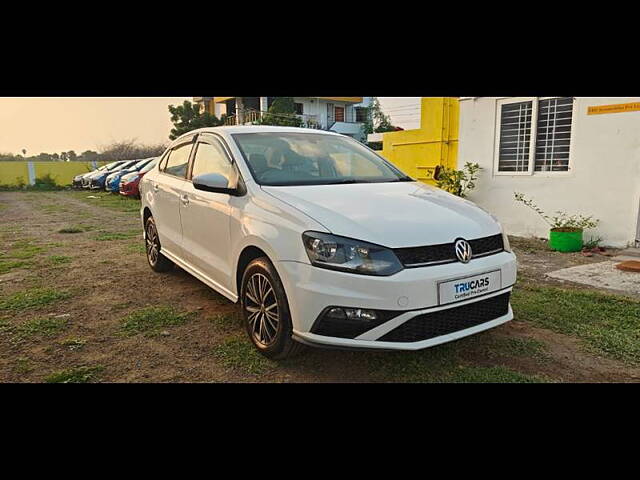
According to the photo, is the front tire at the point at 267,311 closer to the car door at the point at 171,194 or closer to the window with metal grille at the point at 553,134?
the car door at the point at 171,194

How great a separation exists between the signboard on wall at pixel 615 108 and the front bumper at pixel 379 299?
543cm

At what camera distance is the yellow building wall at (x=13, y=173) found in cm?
2483

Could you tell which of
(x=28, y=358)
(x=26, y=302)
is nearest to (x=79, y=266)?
(x=26, y=302)

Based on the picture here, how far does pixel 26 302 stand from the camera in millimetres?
4664

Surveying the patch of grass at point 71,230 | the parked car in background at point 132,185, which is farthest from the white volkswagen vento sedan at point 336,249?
the parked car in background at point 132,185

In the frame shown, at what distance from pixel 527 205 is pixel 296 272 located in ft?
21.4

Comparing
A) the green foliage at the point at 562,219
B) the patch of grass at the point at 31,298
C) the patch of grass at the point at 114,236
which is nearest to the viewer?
the patch of grass at the point at 31,298

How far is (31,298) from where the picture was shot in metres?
4.80

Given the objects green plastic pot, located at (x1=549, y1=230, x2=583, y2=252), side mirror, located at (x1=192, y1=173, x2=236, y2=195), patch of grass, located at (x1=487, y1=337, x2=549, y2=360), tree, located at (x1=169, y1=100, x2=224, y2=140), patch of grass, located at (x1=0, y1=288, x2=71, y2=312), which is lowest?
patch of grass, located at (x1=487, y1=337, x2=549, y2=360)

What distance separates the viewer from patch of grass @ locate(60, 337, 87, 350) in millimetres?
3589

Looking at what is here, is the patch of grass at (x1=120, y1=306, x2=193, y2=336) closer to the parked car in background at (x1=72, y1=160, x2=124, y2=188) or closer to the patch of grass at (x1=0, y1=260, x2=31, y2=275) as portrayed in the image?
the patch of grass at (x1=0, y1=260, x2=31, y2=275)

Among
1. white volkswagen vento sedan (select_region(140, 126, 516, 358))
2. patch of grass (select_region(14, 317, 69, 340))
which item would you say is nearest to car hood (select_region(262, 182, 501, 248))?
white volkswagen vento sedan (select_region(140, 126, 516, 358))

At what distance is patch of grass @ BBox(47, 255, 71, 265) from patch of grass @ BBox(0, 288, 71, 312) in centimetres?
147
